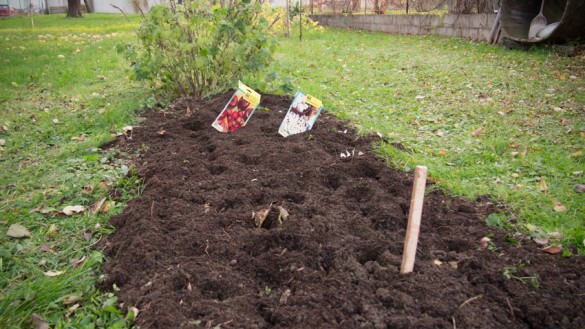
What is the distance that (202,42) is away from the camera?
15.0 feet

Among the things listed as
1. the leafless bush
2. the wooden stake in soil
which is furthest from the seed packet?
the leafless bush

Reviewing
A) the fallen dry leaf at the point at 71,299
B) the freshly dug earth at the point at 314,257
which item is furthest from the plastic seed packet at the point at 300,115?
the fallen dry leaf at the point at 71,299

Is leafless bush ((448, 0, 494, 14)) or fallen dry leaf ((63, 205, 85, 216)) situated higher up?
leafless bush ((448, 0, 494, 14))

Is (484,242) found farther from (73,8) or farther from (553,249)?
(73,8)

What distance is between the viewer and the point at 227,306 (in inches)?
71.1

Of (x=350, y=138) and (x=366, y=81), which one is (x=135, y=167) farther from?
(x=366, y=81)

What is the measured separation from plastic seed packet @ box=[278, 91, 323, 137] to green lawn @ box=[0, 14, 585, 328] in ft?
1.53

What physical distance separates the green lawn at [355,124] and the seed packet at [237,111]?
0.93 m

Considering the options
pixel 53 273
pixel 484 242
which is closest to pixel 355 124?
pixel 484 242

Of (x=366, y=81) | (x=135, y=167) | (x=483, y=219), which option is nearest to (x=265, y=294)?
(x=483, y=219)

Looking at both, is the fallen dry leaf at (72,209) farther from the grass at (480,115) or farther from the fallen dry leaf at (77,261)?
the grass at (480,115)

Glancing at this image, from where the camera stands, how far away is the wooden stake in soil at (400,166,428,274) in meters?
1.76

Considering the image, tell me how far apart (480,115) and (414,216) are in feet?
10.9

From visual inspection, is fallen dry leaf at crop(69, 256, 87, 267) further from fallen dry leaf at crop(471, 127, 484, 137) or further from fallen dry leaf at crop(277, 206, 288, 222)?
fallen dry leaf at crop(471, 127, 484, 137)
